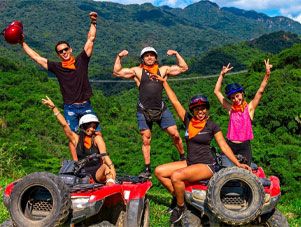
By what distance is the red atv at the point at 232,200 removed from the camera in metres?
3.86

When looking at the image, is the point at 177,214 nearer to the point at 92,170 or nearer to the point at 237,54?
the point at 92,170

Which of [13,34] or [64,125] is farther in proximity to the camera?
[13,34]

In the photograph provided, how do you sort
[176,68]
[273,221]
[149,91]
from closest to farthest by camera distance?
[273,221] < [149,91] < [176,68]

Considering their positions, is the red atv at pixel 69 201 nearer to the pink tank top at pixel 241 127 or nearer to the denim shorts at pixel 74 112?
the denim shorts at pixel 74 112

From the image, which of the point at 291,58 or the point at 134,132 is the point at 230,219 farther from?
the point at 134,132

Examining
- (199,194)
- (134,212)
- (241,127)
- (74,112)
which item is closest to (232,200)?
(199,194)

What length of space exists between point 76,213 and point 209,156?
1.90 metres

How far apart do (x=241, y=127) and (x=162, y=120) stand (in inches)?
55.1

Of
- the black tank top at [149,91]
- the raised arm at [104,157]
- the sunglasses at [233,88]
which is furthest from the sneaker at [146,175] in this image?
the sunglasses at [233,88]

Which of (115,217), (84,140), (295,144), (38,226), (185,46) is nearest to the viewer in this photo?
(38,226)

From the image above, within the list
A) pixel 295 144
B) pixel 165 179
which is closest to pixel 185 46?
pixel 295 144

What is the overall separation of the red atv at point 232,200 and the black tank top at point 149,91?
1.75 metres

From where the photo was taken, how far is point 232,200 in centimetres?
420

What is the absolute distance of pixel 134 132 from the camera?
38.3 metres
